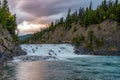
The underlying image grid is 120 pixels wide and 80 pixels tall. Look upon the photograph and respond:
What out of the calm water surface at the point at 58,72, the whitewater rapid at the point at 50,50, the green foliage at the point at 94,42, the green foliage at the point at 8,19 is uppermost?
the green foliage at the point at 8,19

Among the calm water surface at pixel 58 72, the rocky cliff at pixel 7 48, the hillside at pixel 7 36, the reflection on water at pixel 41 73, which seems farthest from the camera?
the hillside at pixel 7 36

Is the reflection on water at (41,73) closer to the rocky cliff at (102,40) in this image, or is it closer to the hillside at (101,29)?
the rocky cliff at (102,40)

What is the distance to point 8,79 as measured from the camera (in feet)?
147

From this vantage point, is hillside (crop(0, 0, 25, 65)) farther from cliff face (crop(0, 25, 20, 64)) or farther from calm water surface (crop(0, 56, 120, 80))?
calm water surface (crop(0, 56, 120, 80))

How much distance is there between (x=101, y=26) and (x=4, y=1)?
229ft

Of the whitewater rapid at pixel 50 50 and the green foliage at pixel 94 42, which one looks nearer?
the whitewater rapid at pixel 50 50

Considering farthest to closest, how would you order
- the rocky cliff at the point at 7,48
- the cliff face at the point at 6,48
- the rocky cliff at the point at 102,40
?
the rocky cliff at the point at 102,40
the cliff face at the point at 6,48
the rocky cliff at the point at 7,48

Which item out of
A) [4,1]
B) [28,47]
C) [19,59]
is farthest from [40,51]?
[19,59]

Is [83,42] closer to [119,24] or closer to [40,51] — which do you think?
[119,24]

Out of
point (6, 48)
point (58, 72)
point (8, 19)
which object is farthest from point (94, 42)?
point (58, 72)

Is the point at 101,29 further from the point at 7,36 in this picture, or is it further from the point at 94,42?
the point at 7,36

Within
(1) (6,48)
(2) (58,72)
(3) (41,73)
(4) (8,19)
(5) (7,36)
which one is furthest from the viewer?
(4) (8,19)

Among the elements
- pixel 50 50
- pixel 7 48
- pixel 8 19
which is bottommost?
pixel 50 50

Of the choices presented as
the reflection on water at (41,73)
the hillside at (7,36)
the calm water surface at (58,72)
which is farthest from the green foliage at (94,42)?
the reflection on water at (41,73)
